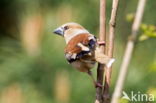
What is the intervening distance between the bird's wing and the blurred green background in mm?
2051

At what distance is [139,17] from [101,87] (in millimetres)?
324

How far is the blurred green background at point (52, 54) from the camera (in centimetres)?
359

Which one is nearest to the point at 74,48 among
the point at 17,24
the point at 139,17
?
the point at 139,17

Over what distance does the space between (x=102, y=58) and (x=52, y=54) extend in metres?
2.56

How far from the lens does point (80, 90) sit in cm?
362

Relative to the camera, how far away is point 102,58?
3.87ft

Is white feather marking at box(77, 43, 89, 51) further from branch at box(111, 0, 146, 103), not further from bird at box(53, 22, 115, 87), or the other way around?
branch at box(111, 0, 146, 103)

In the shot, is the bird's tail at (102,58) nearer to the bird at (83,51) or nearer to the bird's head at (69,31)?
the bird at (83,51)

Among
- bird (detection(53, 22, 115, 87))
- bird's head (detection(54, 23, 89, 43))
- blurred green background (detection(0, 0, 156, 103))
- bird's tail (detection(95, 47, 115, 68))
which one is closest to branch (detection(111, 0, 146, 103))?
bird's tail (detection(95, 47, 115, 68))

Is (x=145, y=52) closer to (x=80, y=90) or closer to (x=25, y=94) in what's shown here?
(x=80, y=90)

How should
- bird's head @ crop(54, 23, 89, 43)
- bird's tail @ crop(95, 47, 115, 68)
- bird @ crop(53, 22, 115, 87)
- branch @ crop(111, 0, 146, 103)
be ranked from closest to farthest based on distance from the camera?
1. branch @ crop(111, 0, 146, 103)
2. bird's tail @ crop(95, 47, 115, 68)
3. bird @ crop(53, 22, 115, 87)
4. bird's head @ crop(54, 23, 89, 43)

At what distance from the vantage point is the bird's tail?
1.08 metres

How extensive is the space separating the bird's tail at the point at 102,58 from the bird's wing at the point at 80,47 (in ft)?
0.09

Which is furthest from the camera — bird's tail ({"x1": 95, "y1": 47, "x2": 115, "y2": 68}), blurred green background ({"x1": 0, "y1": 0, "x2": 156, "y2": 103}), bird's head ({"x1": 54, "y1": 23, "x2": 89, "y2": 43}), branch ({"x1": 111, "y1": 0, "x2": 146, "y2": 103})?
blurred green background ({"x1": 0, "y1": 0, "x2": 156, "y2": 103})
